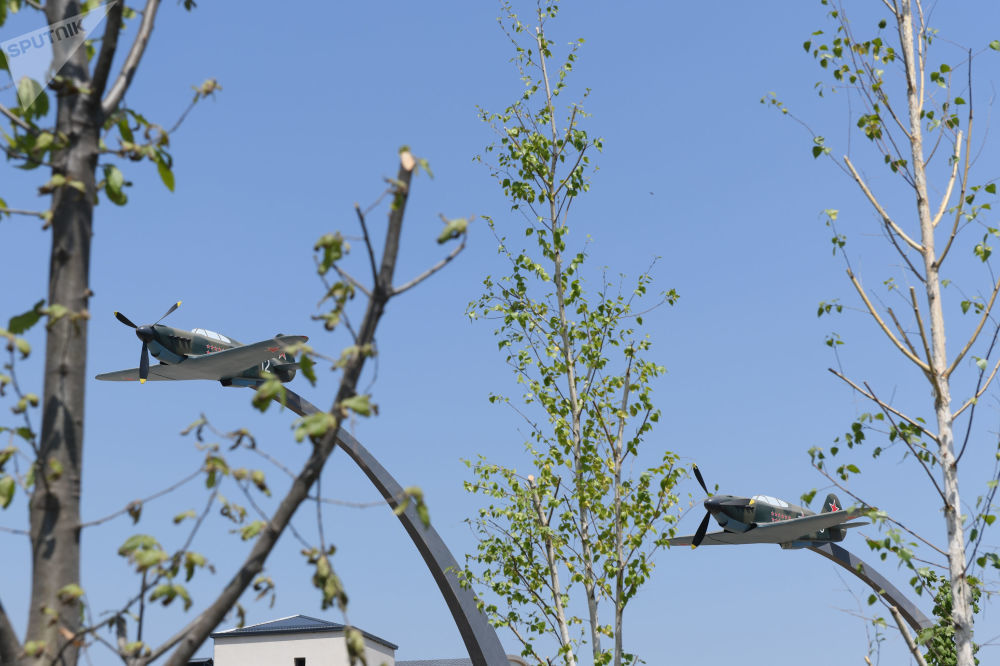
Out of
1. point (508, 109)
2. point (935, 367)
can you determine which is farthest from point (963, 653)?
point (508, 109)

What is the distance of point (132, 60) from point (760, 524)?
25504mm

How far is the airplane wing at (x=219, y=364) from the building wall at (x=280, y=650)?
11.3 m

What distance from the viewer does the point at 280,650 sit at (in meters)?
28.9

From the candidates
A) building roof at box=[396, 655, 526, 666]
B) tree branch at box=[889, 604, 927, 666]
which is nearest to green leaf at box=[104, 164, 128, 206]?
tree branch at box=[889, 604, 927, 666]

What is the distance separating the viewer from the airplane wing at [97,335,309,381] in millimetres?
18500

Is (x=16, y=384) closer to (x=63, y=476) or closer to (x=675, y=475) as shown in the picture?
(x=63, y=476)

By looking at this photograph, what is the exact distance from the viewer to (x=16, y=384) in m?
3.04

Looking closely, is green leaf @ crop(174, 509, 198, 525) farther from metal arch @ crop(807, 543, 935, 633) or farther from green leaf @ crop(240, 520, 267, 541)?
metal arch @ crop(807, 543, 935, 633)

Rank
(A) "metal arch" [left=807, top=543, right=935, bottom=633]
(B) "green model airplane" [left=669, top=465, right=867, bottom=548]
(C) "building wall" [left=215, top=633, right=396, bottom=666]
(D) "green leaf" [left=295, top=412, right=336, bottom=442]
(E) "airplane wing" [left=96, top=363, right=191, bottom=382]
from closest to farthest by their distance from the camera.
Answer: (D) "green leaf" [left=295, top=412, right=336, bottom=442]
(E) "airplane wing" [left=96, top=363, right=191, bottom=382]
(A) "metal arch" [left=807, top=543, right=935, bottom=633]
(B) "green model airplane" [left=669, top=465, right=867, bottom=548]
(C) "building wall" [left=215, top=633, right=396, bottom=666]

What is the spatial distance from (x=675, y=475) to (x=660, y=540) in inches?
32.4

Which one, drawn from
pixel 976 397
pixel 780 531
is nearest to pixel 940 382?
pixel 976 397

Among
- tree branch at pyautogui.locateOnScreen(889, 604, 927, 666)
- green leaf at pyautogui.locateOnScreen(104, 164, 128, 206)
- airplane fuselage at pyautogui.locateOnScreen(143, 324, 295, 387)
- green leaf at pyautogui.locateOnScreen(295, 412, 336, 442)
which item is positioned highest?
airplane fuselage at pyautogui.locateOnScreen(143, 324, 295, 387)

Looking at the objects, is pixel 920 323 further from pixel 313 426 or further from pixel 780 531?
pixel 780 531

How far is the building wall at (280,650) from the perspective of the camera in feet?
93.9
